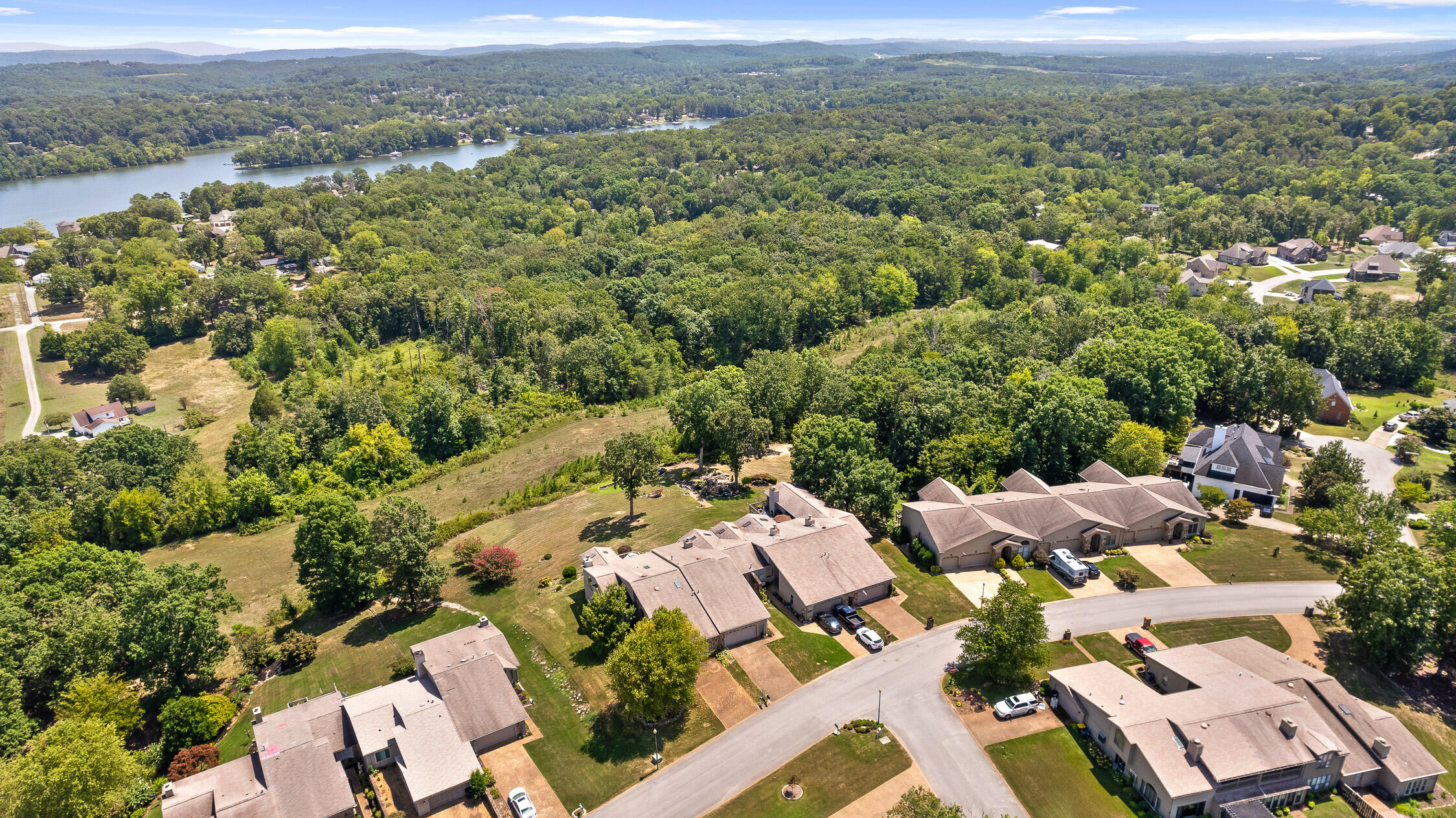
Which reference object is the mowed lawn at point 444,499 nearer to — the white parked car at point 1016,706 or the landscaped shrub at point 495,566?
the landscaped shrub at point 495,566

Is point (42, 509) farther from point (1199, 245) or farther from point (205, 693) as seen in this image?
point (1199, 245)

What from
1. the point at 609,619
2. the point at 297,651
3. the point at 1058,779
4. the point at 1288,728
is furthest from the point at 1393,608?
the point at 297,651

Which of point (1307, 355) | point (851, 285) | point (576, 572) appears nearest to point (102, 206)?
point (851, 285)

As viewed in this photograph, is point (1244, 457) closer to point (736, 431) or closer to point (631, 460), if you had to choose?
point (736, 431)

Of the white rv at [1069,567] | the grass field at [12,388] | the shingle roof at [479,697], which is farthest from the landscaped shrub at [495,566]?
the grass field at [12,388]

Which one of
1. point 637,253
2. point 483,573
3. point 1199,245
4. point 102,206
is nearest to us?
point 483,573

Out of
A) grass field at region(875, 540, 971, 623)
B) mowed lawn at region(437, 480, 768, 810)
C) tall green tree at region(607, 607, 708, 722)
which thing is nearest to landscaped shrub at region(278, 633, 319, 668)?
mowed lawn at region(437, 480, 768, 810)
